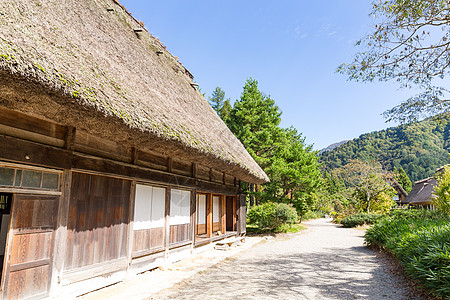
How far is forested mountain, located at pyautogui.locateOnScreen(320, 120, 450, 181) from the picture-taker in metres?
51.9

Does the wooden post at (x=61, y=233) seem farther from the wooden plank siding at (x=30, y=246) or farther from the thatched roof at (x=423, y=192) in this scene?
the thatched roof at (x=423, y=192)

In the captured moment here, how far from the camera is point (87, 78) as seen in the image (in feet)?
11.3

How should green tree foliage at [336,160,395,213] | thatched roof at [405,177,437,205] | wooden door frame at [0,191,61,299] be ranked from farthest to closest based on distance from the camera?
thatched roof at [405,177,437,205] < green tree foliage at [336,160,395,213] < wooden door frame at [0,191,61,299]

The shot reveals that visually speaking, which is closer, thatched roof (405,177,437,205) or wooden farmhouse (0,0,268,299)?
wooden farmhouse (0,0,268,299)

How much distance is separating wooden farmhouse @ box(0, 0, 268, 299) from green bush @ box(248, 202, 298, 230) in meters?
6.95

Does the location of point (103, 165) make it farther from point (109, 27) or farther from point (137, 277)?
point (109, 27)

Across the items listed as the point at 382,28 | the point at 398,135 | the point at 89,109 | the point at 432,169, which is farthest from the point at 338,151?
the point at 89,109

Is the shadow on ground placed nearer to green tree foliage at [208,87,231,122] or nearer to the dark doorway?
the dark doorway

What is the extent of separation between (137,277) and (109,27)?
18.7 feet

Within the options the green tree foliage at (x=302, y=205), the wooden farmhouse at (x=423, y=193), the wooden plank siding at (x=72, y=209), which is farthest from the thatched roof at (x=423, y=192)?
the wooden plank siding at (x=72, y=209)

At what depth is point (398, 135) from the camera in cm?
6334

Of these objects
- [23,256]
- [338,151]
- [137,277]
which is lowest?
[137,277]

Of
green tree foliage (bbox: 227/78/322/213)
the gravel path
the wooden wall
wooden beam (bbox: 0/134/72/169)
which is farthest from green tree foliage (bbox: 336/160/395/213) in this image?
wooden beam (bbox: 0/134/72/169)

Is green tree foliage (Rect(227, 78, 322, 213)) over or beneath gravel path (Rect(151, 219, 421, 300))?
over
